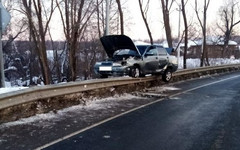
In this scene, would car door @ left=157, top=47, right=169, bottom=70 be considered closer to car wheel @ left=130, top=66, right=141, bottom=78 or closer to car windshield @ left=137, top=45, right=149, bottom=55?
car windshield @ left=137, top=45, right=149, bottom=55

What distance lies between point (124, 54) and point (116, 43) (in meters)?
0.60

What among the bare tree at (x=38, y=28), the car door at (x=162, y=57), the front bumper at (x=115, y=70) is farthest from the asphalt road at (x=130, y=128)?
the bare tree at (x=38, y=28)

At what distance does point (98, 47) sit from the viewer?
49.7 metres

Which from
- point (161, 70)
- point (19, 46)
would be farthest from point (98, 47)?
point (161, 70)

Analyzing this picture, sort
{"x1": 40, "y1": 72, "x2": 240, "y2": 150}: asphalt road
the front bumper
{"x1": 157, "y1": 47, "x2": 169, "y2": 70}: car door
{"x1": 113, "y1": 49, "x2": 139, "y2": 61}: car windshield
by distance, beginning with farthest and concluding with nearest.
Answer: {"x1": 157, "y1": 47, "x2": 169, "y2": 70}: car door
{"x1": 113, "y1": 49, "x2": 139, "y2": 61}: car windshield
the front bumper
{"x1": 40, "y1": 72, "x2": 240, "y2": 150}: asphalt road

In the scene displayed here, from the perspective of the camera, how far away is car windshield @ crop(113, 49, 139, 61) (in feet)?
50.5

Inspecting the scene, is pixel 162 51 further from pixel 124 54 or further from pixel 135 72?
pixel 135 72

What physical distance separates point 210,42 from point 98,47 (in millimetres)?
43869

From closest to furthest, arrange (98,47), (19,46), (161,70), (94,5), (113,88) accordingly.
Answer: (113,88), (161,70), (94,5), (98,47), (19,46)

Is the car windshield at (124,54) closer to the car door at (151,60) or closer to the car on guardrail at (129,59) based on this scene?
the car on guardrail at (129,59)

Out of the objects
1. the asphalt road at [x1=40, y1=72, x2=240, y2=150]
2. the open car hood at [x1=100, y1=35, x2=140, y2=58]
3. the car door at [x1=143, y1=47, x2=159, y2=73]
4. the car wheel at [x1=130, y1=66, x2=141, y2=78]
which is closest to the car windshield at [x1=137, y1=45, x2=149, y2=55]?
the car door at [x1=143, y1=47, x2=159, y2=73]

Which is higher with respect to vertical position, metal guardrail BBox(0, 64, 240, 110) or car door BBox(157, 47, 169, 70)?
car door BBox(157, 47, 169, 70)

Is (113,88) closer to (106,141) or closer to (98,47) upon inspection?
(106,141)

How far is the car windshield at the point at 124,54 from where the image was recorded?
1540cm
